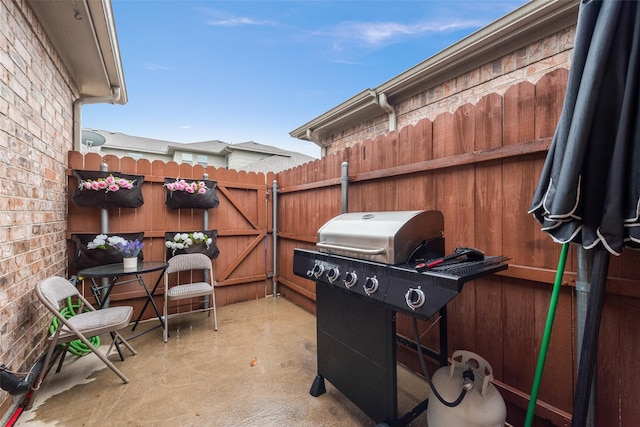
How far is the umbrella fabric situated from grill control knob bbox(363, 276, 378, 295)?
0.82 meters

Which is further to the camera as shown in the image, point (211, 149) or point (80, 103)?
point (211, 149)

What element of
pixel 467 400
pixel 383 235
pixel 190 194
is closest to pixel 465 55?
pixel 383 235

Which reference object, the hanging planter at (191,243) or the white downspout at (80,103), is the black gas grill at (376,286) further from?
the white downspout at (80,103)

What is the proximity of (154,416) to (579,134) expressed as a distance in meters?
2.88

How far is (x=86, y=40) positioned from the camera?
2623mm

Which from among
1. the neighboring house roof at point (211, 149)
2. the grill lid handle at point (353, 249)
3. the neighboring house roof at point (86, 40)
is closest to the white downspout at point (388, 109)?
the grill lid handle at point (353, 249)

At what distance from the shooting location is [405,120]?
418 cm

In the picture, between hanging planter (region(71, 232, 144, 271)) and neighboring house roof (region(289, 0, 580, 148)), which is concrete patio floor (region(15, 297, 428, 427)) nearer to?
hanging planter (region(71, 232, 144, 271))

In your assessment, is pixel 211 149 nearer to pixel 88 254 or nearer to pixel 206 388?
pixel 88 254

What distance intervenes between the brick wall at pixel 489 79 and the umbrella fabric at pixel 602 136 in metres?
1.52

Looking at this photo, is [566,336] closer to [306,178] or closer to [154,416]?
Answer: [154,416]

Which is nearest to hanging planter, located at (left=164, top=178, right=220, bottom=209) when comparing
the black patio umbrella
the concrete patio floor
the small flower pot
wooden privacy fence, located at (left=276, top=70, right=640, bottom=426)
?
the small flower pot

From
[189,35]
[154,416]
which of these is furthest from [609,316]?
[189,35]

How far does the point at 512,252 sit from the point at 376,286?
980 millimetres
